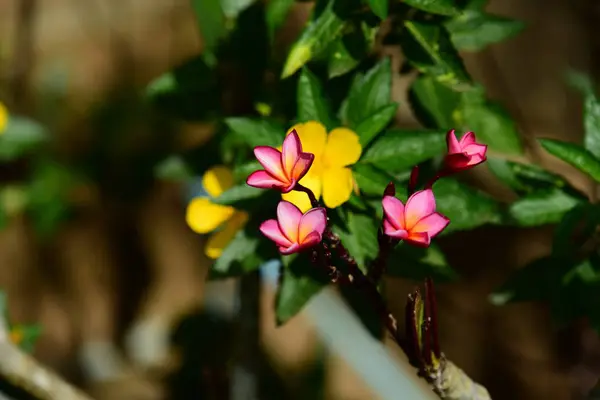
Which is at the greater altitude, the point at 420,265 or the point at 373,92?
the point at 373,92

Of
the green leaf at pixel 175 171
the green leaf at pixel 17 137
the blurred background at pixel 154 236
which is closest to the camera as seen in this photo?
the green leaf at pixel 175 171

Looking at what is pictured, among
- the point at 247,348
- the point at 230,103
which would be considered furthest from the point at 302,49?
the point at 247,348

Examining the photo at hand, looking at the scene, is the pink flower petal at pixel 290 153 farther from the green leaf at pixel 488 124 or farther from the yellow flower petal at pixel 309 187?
the green leaf at pixel 488 124

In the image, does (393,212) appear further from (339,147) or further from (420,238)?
(339,147)

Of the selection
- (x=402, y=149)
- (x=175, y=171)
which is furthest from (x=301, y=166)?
(x=175, y=171)

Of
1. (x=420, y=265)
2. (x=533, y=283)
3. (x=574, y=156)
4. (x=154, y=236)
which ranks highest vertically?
(x=574, y=156)

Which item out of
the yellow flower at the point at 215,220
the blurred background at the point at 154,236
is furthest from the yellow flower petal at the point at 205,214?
the blurred background at the point at 154,236

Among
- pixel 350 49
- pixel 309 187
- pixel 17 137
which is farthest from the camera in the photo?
pixel 17 137

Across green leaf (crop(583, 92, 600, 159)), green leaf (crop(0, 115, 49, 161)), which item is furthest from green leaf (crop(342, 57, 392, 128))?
green leaf (crop(0, 115, 49, 161))
